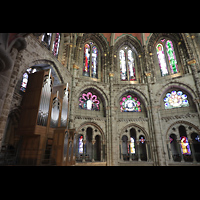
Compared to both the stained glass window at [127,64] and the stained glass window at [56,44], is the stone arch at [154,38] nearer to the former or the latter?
the stained glass window at [127,64]

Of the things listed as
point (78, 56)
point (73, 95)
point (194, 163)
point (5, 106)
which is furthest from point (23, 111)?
point (194, 163)

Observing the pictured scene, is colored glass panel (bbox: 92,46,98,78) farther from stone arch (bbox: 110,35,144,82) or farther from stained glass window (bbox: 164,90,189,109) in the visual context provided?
stained glass window (bbox: 164,90,189,109)

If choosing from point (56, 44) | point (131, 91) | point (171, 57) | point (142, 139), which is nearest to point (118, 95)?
point (131, 91)

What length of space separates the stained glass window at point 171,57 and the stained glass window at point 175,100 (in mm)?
2637

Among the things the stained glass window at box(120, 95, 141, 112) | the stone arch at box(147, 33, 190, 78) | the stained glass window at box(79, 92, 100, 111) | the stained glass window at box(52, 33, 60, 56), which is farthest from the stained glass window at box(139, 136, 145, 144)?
the stained glass window at box(52, 33, 60, 56)

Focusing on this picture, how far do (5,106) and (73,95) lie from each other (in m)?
7.66

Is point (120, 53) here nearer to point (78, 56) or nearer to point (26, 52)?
point (78, 56)

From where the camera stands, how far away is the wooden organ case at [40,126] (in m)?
7.31

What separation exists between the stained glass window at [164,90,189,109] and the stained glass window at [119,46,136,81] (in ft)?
14.8

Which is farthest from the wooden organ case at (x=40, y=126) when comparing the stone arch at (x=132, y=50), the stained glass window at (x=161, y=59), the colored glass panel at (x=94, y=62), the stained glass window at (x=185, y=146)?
the stained glass window at (x=161, y=59)

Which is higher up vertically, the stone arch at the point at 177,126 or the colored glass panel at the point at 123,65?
the colored glass panel at the point at 123,65

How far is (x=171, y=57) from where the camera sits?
1725cm
